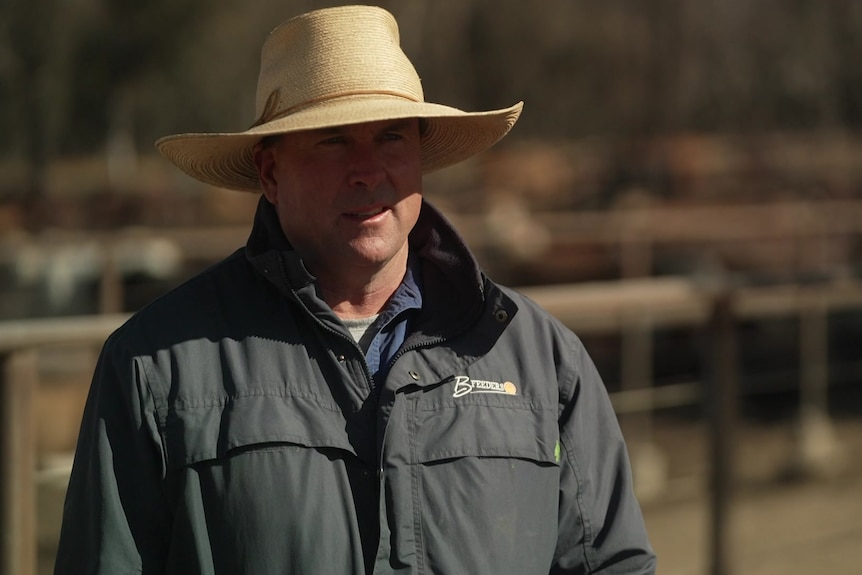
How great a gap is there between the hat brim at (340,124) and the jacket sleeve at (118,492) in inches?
18.0

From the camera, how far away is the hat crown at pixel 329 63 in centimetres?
200

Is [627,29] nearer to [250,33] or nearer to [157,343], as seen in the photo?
[250,33]

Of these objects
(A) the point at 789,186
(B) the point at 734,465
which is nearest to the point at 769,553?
(B) the point at 734,465

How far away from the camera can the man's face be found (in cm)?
196

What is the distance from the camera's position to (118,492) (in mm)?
1775

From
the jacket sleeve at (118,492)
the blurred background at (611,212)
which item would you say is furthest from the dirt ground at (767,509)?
the jacket sleeve at (118,492)

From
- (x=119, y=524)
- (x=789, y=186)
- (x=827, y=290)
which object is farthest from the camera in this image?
(x=789, y=186)

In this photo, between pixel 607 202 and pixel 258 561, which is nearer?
pixel 258 561

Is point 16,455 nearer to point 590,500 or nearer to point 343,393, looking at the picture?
point 343,393

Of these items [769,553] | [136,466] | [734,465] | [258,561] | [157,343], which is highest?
[157,343]

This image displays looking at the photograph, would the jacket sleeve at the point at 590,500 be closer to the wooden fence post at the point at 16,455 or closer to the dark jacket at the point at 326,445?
the dark jacket at the point at 326,445

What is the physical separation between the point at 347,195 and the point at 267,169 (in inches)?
8.3

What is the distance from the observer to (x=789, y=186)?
16000mm

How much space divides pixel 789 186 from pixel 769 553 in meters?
12.2
